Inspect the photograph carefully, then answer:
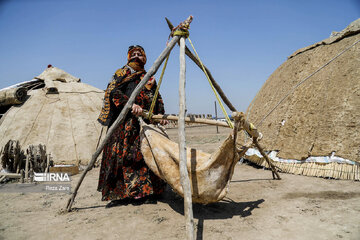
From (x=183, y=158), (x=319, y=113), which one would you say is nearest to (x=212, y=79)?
(x=183, y=158)

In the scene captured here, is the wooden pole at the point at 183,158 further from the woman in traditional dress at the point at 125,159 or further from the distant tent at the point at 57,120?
the distant tent at the point at 57,120

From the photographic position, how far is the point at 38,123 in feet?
22.6

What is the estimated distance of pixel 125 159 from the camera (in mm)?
3305

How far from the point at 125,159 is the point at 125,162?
→ 43mm

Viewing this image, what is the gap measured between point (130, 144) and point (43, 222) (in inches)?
56.7

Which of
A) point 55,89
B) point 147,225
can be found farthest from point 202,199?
point 55,89

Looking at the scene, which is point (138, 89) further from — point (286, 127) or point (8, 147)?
point (8, 147)

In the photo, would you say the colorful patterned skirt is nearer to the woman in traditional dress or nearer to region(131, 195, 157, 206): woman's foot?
the woman in traditional dress

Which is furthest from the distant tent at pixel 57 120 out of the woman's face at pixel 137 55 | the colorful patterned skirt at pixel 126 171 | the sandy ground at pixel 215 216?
the woman's face at pixel 137 55

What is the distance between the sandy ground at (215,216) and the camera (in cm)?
235

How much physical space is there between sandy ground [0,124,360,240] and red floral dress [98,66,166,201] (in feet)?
0.75

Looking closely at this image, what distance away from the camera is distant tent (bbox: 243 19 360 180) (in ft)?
13.1

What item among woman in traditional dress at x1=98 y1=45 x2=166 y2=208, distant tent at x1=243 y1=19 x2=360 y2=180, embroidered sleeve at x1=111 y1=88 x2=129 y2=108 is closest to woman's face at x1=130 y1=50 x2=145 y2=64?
woman in traditional dress at x1=98 y1=45 x2=166 y2=208

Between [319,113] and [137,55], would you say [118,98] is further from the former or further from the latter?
[319,113]
